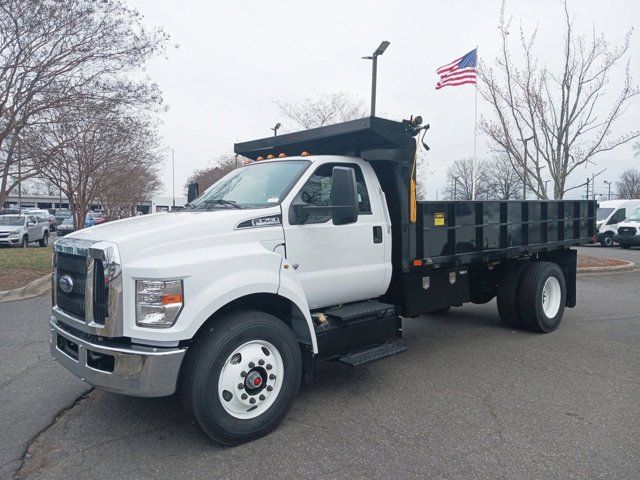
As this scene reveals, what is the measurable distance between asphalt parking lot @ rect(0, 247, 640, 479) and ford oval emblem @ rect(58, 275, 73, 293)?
1.13 meters

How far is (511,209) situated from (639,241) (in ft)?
62.1

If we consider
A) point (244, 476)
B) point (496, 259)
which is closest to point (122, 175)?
point (496, 259)

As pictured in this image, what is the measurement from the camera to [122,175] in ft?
78.1

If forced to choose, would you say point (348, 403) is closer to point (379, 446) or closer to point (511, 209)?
point (379, 446)

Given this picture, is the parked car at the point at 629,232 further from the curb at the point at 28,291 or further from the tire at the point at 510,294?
the curb at the point at 28,291

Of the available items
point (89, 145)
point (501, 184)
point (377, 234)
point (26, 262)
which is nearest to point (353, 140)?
Answer: point (377, 234)

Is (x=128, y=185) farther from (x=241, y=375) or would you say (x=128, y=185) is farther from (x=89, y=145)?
(x=241, y=375)

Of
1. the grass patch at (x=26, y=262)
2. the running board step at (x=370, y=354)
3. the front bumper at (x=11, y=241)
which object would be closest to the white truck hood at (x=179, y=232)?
the running board step at (x=370, y=354)

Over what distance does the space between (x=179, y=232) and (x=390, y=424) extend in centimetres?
228

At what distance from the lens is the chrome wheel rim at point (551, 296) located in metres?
7.23

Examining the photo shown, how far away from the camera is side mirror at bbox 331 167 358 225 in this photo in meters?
4.16

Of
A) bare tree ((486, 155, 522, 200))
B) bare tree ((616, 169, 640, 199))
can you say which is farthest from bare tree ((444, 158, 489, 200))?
bare tree ((616, 169, 640, 199))

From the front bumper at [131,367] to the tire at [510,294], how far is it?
5.12 meters

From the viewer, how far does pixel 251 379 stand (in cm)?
376
